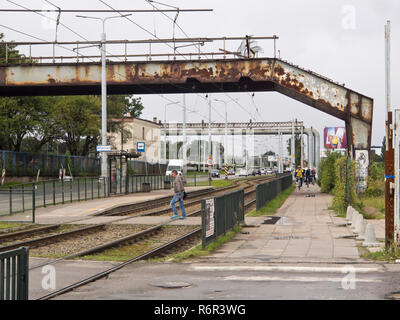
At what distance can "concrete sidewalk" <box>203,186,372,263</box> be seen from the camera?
12797 millimetres

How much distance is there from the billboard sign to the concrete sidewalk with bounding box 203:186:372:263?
143ft

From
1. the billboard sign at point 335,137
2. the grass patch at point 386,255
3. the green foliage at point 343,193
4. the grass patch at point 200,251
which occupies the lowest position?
the grass patch at point 200,251

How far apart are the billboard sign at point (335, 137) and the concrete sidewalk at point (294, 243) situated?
43683 millimetres

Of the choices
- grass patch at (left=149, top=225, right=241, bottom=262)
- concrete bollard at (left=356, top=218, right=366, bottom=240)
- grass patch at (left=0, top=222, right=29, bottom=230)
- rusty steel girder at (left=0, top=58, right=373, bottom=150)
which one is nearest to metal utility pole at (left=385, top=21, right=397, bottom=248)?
concrete bollard at (left=356, top=218, right=366, bottom=240)

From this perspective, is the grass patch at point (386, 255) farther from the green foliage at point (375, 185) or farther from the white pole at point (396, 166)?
the green foliage at point (375, 185)

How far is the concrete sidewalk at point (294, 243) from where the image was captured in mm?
12797

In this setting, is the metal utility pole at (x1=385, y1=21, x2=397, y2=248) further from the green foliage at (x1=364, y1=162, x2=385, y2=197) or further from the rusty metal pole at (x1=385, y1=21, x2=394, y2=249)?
the green foliage at (x1=364, y1=162, x2=385, y2=197)

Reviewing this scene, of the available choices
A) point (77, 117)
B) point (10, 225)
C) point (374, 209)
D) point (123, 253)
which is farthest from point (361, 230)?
point (77, 117)

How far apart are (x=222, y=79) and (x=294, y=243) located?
70.8 ft

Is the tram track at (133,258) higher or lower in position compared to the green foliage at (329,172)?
lower

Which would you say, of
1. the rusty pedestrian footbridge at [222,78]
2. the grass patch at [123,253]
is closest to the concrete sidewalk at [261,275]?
the grass patch at [123,253]
